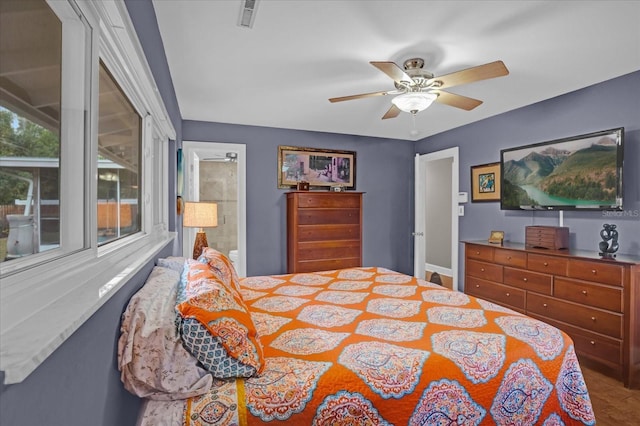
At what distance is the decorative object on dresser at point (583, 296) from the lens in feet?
7.93

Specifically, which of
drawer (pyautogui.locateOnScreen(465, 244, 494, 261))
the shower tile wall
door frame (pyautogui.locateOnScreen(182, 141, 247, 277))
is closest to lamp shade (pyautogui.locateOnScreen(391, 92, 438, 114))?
drawer (pyautogui.locateOnScreen(465, 244, 494, 261))

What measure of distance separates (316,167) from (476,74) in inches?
110

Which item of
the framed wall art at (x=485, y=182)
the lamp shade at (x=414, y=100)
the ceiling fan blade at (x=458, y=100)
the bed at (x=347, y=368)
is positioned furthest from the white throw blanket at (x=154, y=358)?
the framed wall art at (x=485, y=182)

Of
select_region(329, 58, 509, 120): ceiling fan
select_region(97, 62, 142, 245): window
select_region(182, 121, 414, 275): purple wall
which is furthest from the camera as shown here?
select_region(182, 121, 414, 275): purple wall

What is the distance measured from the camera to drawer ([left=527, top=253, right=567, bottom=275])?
283 centimetres

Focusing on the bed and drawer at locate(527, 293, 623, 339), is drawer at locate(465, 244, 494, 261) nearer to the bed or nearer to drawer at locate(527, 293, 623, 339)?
drawer at locate(527, 293, 623, 339)

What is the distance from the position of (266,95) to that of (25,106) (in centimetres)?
267

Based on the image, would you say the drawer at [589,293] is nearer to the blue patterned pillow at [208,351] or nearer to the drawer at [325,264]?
the drawer at [325,264]

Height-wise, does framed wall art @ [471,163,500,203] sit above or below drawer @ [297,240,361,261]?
above

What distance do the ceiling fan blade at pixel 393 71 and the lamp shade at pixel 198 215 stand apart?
2.20 m

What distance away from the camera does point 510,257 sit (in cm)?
329

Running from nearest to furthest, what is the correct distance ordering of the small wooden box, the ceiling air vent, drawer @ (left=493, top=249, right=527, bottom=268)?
the ceiling air vent < the small wooden box < drawer @ (left=493, top=249, right=527, bottom=268)

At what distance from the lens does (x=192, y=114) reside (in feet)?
13.0

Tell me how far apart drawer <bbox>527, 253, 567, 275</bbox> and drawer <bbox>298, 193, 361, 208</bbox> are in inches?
82.4
